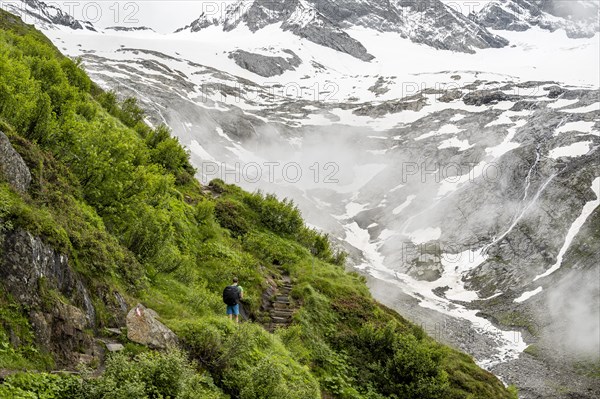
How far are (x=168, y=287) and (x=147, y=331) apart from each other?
4234 millimetres

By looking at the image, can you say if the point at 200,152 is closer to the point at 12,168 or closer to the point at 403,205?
the point at 403,205

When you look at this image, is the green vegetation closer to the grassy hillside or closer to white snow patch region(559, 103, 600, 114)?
the grassy hillside

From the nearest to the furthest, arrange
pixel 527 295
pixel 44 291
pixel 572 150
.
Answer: pixel 44 291 < pixel 527 295 < pixel 572 150

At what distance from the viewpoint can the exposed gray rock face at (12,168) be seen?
9.73 m

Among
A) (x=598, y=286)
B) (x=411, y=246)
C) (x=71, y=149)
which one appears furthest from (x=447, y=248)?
(x=71, y=149)

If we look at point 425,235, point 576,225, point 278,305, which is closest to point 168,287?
point 278,305

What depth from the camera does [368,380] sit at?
1722 cm

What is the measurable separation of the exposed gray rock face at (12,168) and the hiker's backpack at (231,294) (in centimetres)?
682

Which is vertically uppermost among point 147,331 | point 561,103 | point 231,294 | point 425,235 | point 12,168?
point 561,103

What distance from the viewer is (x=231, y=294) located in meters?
14.9

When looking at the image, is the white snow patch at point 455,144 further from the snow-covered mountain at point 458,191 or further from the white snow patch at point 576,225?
the white snow patch at point 576,225

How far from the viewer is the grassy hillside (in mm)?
A: 8000

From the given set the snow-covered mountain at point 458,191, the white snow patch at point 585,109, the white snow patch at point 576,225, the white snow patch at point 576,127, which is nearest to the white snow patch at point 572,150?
the snow-covered mountain at point 458,191

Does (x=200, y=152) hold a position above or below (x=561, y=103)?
below
